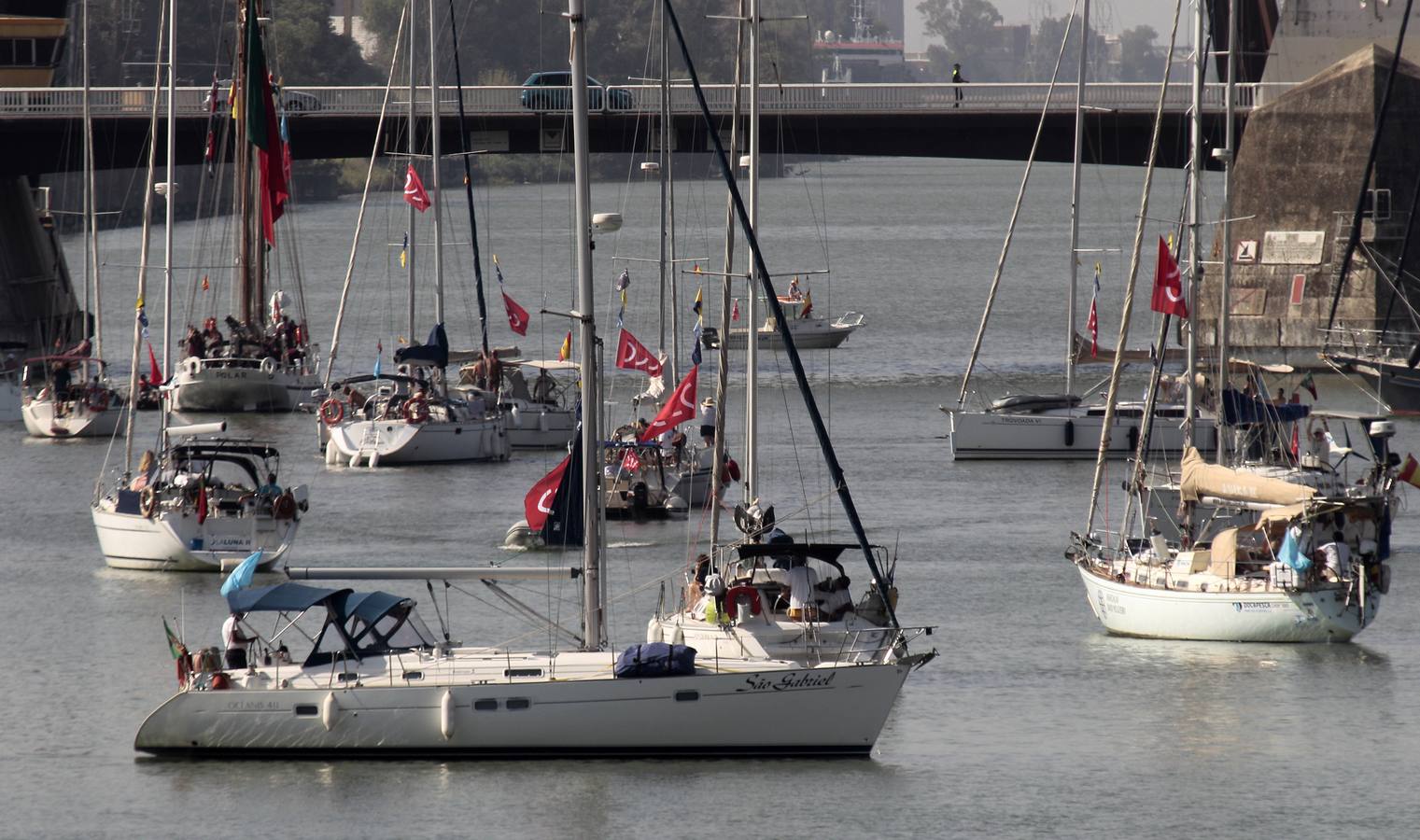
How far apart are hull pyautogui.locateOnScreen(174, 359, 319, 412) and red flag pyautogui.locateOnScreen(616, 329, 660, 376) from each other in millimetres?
22433

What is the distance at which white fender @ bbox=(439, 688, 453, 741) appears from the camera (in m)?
33.1

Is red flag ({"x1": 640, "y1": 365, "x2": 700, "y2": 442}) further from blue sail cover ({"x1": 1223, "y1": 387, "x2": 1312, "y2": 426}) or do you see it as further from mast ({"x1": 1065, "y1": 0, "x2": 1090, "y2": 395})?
mast ({"x1": 1065, "y1": 0, "x2": 1090, "y2": 395})

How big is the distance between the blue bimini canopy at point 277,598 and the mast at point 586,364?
11.7 feet

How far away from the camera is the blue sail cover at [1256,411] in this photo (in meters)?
53.7

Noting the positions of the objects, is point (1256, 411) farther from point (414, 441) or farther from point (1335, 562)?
point (414, 441)

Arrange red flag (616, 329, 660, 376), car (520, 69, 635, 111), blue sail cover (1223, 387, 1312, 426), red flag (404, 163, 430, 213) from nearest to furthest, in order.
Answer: blue sail cover (1223, 387, 1312, 426)
red flag (616, 329, 660, 376)
red flag (404, 163, 430, 213)
car (520, 69, 635, 111)

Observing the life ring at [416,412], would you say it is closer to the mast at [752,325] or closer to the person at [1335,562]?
the mast at [752,325]

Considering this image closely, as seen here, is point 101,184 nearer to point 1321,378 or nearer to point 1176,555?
Answer: point 1321,378

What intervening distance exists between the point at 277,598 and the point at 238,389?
148ft

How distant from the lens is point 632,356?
5869 centimetres

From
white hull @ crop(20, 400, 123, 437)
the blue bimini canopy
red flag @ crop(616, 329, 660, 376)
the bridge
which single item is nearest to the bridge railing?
the bridge

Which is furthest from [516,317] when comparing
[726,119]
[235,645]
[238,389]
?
[235,645]

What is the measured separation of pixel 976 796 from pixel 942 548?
21.1 m

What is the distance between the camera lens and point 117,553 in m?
50.8
